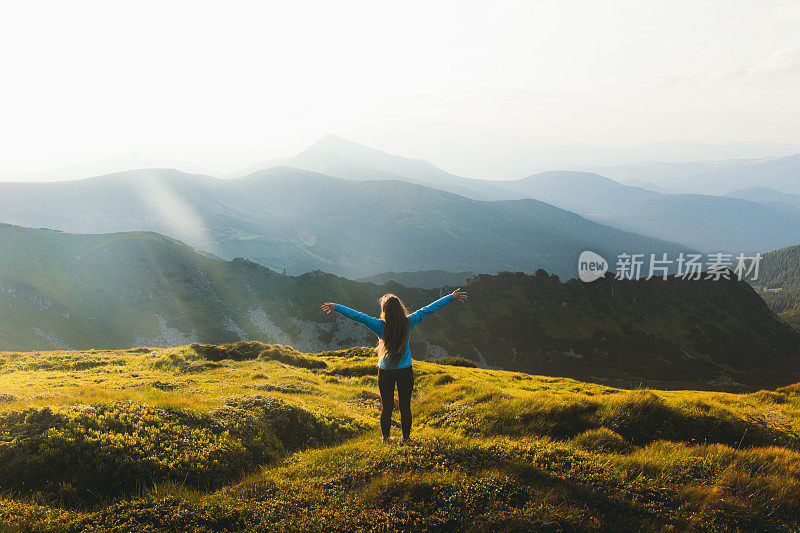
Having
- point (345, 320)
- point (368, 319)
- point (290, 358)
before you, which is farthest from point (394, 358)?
point (345, 320)

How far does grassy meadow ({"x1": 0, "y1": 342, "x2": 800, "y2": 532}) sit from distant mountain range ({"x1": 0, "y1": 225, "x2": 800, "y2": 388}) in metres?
119

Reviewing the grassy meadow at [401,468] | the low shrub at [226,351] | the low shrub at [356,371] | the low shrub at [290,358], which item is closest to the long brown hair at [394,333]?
the grassy meadow at [401,468]

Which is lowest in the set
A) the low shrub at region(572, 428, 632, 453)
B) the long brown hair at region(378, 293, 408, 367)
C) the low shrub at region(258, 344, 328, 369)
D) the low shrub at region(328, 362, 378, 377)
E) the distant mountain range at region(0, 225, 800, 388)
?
the distant mountain range at region(0, 225, 800, 388)

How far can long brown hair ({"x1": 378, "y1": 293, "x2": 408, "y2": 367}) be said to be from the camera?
33.9 ft

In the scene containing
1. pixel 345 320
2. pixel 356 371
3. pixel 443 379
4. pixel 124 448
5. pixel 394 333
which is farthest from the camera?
pixel 345 320

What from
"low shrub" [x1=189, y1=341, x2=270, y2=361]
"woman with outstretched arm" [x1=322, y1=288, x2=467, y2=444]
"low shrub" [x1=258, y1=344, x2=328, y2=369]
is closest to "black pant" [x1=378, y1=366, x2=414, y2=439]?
"woman with outstretched arm" [x1=322, y1=288, x2=467, y2=444]

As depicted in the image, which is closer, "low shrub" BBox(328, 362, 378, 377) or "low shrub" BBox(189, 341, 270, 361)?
"low shrub" BBox(328, 362, 378, 377)

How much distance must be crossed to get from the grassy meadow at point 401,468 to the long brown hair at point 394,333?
2.45 metres

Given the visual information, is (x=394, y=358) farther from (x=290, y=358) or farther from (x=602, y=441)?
(x=290, y=358)

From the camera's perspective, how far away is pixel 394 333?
10.4 metres

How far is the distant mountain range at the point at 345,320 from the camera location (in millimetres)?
132750

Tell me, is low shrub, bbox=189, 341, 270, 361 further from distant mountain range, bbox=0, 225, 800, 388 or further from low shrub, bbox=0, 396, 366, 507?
distant mountain range, bbox=0, 225, 800, 388

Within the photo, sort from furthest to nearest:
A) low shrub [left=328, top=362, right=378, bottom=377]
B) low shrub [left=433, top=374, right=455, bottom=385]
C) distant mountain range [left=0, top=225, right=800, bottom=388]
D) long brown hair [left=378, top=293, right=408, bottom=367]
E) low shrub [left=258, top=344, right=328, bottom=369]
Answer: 1. distant mountain range [left=0, top=225, right=800, bottom=388]
2. low shrub [left=258, top=344, right=328, bottom=369]
3. low shrub [left=328, top=362, right=378, bottom=377]
4. low shrub [left=433, top=374, right=455, bottom=385]
5. long brown hair [left=378, top=293, right=408, bottom=367]

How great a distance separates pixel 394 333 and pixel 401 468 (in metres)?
3.44
